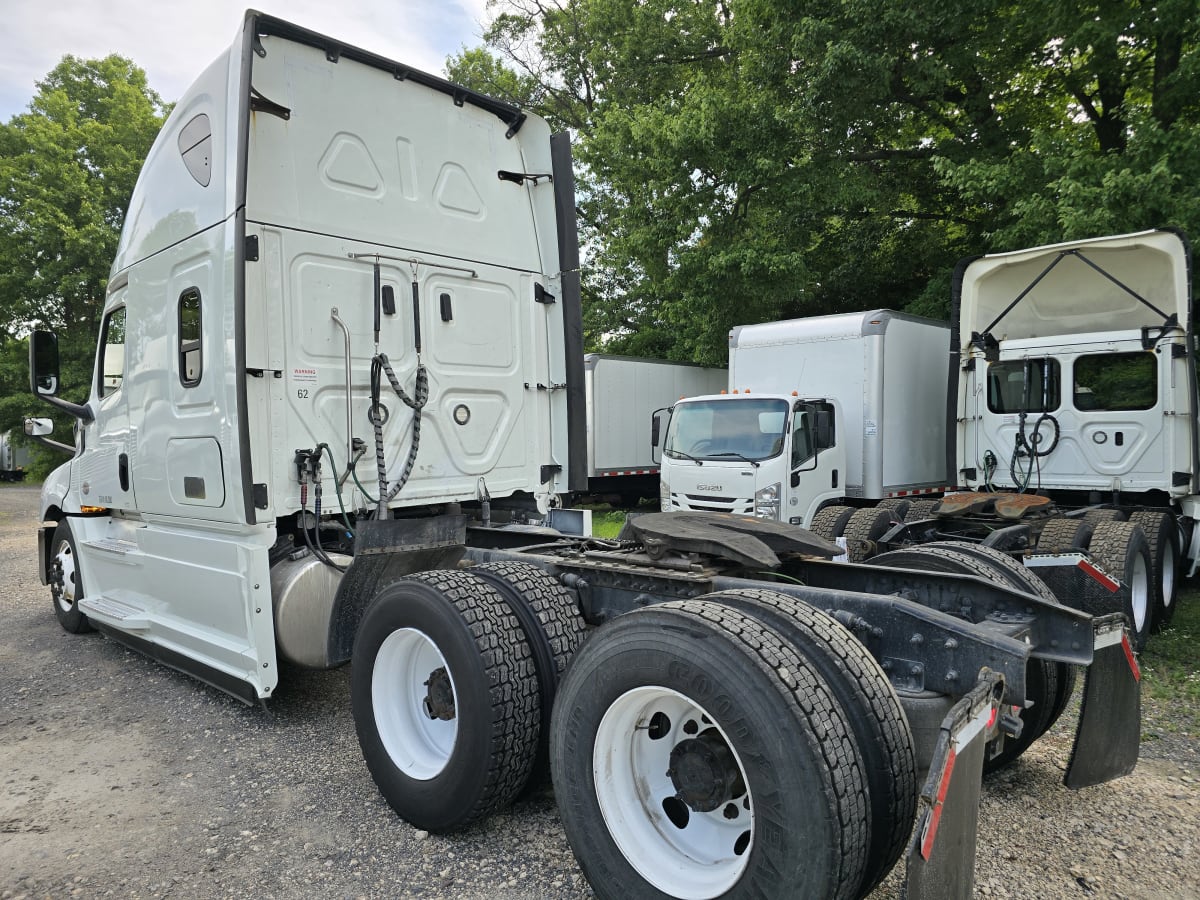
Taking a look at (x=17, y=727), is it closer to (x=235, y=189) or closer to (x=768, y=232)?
(x=235, y=189)

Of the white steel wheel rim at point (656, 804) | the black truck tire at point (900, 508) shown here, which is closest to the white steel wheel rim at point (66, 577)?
the white steel wheel rim at point (656, 804)

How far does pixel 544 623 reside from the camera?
3275 mm

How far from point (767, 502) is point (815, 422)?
122 cm

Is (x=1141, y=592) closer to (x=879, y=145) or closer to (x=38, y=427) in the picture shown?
(x=38, y=427)

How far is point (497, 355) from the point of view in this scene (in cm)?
509

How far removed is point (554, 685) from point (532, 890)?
0.72m

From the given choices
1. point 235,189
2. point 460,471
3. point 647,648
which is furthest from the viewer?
point 460,471

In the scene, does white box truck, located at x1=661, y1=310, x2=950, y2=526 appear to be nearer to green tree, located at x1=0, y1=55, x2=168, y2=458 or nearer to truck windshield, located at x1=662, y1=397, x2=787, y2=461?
truck windshield, located at x1=662, y1=397, x2=787, y2=461

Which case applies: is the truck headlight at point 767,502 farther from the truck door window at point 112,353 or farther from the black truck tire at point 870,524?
the truck door window at point 112,353

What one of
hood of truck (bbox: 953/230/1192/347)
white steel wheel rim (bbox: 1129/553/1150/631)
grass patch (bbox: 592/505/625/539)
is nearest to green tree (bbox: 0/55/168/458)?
grass patch (bbox: 592/505/625/539)

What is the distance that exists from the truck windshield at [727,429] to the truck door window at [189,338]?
5.97 meters

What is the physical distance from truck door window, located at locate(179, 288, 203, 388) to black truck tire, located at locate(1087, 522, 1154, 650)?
6293 mm

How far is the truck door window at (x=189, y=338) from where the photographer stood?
14.3 ft

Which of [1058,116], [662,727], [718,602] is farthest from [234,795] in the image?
[1058,116]
